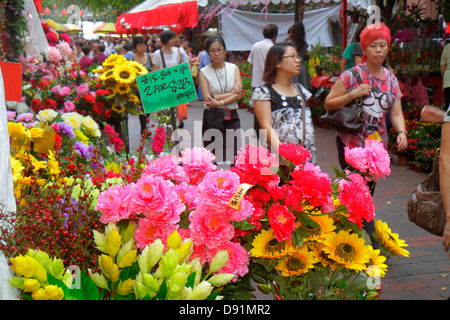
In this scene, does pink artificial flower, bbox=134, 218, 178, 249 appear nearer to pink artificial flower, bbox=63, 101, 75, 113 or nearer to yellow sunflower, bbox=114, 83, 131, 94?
pink artificial flower, bbox=63, 101, 75, 113

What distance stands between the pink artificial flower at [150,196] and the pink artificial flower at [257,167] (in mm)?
288

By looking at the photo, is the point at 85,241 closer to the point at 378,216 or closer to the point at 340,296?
the point at 340,296

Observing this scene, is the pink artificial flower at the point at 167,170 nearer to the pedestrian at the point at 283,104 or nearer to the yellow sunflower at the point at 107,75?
the pedestrian at the point at 283,104

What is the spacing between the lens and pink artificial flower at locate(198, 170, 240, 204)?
1569 mm

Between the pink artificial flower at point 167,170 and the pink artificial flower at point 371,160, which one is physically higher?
the pink artificial flower at point 371,160

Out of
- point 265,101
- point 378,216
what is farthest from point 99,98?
point 378,216

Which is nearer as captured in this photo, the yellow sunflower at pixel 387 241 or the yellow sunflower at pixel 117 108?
the yellow sunflower at pixel 387 241

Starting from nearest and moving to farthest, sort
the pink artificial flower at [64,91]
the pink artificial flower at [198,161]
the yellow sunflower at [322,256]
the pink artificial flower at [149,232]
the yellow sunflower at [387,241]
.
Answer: the pink artificial flower at [149,232] < the yellow sunflower at [322,256] < the yellow sunflower at [387,241] < the pink artificial flower at [198,161] < the pink artificial flower at [64,91]

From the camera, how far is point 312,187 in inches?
66.8

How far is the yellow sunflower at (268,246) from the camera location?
1.66 m

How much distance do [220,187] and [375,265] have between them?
62cm

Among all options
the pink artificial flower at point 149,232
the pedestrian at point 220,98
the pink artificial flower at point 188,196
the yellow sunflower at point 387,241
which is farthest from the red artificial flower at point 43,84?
the yellow sunflower at point 387,241

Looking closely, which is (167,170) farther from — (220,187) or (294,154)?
(294,154)

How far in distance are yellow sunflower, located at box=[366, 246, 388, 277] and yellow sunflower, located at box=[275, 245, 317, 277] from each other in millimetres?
196
